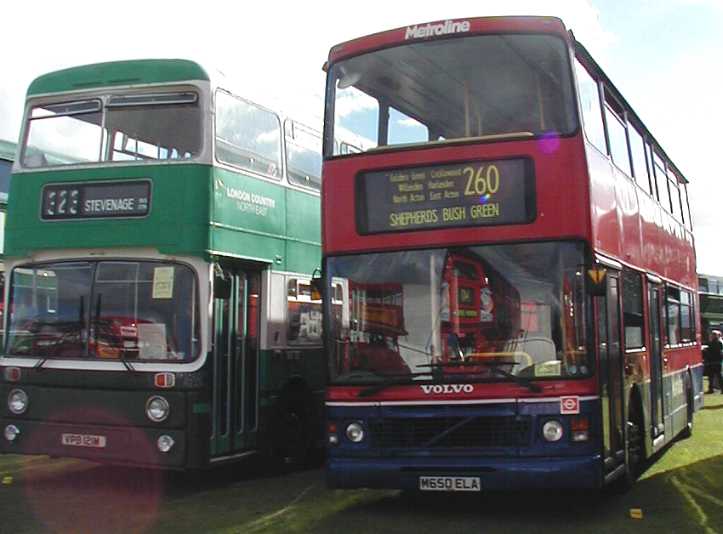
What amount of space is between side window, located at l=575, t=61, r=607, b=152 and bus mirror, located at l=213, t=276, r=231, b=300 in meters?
3.98

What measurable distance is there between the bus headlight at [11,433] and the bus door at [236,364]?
6.87ft

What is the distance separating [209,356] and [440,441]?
9.18 ft

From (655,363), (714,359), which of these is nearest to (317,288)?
(655,363)

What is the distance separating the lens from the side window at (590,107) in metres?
8.41

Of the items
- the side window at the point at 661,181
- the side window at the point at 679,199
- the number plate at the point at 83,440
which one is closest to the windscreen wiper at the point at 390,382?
the number plate at the point at 83,440

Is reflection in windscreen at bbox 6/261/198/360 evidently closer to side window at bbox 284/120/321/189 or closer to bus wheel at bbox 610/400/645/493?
side window at bbox 284/120/321/189

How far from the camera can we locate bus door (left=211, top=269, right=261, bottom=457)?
9.90m

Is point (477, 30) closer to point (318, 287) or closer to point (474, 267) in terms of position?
A: point (474, 267)

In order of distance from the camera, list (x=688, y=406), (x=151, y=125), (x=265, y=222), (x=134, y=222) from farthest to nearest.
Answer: (x=688, y=406) < (x=265, y=222) < (x=151, y=125) < (x=134, y=222)

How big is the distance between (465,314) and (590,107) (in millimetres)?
2562

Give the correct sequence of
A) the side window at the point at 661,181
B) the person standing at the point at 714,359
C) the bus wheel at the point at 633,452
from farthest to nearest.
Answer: the person standing at the point at 714,359
the side window at the point at 661,181
the bus wheel at the point at 633,452

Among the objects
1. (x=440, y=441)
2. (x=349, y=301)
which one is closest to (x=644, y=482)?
(x=440, y=441)

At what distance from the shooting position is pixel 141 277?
9594 millimetres

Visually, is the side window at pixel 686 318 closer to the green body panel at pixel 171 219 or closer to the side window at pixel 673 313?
the side window at pixel 673 313
